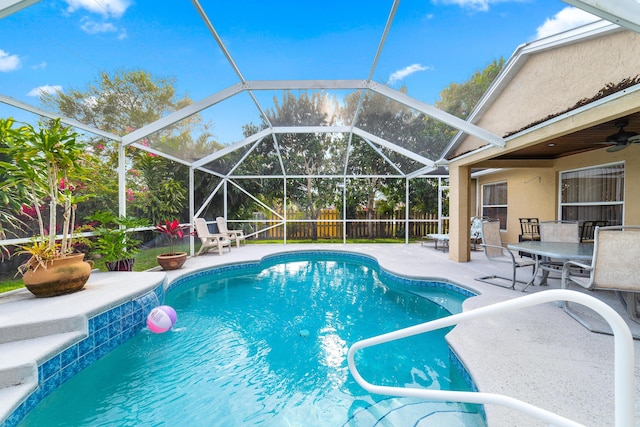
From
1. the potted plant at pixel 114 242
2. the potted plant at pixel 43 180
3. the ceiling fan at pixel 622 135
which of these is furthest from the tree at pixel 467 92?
the potted plant at pixel 114 242

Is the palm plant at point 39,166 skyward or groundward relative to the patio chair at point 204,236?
skyward

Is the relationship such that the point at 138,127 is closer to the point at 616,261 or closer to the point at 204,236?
the point at 204,236

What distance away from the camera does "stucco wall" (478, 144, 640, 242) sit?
5.23m

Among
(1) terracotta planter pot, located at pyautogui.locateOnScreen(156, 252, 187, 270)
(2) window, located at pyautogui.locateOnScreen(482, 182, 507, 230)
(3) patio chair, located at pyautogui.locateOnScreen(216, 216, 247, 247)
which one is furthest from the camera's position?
(3) patio chair, located at pyautogui.locateOnScreen(216, 216, 247, 247)

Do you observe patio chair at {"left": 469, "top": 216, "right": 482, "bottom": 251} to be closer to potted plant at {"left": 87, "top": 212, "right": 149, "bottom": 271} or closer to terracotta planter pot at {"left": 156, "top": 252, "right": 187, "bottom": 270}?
terracotta planter pot at {"left": 156, "top": 252, "right": 187, "bottom": 270}

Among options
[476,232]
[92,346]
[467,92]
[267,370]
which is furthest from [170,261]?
[476,232]

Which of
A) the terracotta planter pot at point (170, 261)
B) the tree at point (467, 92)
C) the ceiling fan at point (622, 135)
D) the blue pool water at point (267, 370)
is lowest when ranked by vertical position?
the blue pool water at point (267, 370)

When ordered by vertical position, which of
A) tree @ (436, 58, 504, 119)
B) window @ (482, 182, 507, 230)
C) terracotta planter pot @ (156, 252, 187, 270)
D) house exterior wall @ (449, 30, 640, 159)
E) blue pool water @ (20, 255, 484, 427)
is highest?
tree @ (436, 58, 504, 119)

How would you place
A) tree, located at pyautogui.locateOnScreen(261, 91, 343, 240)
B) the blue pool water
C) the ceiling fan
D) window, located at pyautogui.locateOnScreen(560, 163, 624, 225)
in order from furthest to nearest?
tree, located at pyautogui.locateOnScreen(261, 91, 343, 240) < window, located at pyautogui.locateOnScreen(560, 163, 624, 225) < the ceiling fan < the blue pool water

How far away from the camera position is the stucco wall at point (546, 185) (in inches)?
206

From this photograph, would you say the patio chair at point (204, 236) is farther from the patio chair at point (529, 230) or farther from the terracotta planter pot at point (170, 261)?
the patio chair at point (529, 230)

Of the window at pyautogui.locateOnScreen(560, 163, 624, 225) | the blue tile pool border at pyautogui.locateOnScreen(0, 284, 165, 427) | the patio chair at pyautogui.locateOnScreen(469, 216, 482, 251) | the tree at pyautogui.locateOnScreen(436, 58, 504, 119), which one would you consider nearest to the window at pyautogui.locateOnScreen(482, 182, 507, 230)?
the patio chair at pyautogui.locateOnScreen(469, 216, 482, 251)

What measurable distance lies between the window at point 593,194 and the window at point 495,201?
7.28 ft

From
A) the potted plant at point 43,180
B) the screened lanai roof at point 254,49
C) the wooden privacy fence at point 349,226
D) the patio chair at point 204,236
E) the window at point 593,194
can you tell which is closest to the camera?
the screened lanai roof at point 254,49
